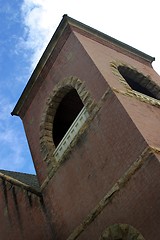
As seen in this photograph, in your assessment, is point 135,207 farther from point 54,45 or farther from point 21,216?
point 54,45

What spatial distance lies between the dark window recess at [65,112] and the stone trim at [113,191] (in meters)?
3.61

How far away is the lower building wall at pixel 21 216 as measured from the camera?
8.81m

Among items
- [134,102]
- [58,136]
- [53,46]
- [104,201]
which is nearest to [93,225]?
[104,201]

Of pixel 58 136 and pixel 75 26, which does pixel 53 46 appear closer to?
pixel 75 26

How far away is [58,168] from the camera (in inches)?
342

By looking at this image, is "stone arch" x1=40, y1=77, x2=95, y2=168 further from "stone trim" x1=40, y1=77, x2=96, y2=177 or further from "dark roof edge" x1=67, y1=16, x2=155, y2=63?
"dark roof edge" x1=67, y1=16, x2=155, y2=63

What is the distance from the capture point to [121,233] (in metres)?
6.37

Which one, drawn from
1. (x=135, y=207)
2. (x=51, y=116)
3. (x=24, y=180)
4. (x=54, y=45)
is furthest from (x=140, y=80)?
(x=24, y=180)

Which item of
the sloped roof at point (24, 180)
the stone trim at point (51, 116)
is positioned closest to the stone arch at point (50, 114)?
the stone trim at point (51, 116)

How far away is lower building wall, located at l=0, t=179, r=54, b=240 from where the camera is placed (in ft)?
28.9

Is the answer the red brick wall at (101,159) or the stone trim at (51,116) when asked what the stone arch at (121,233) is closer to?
the red brick wall at (101,159)

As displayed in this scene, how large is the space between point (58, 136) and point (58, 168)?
248 cm

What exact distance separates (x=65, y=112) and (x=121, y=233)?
17.1ft

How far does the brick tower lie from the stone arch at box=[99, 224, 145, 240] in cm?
2
